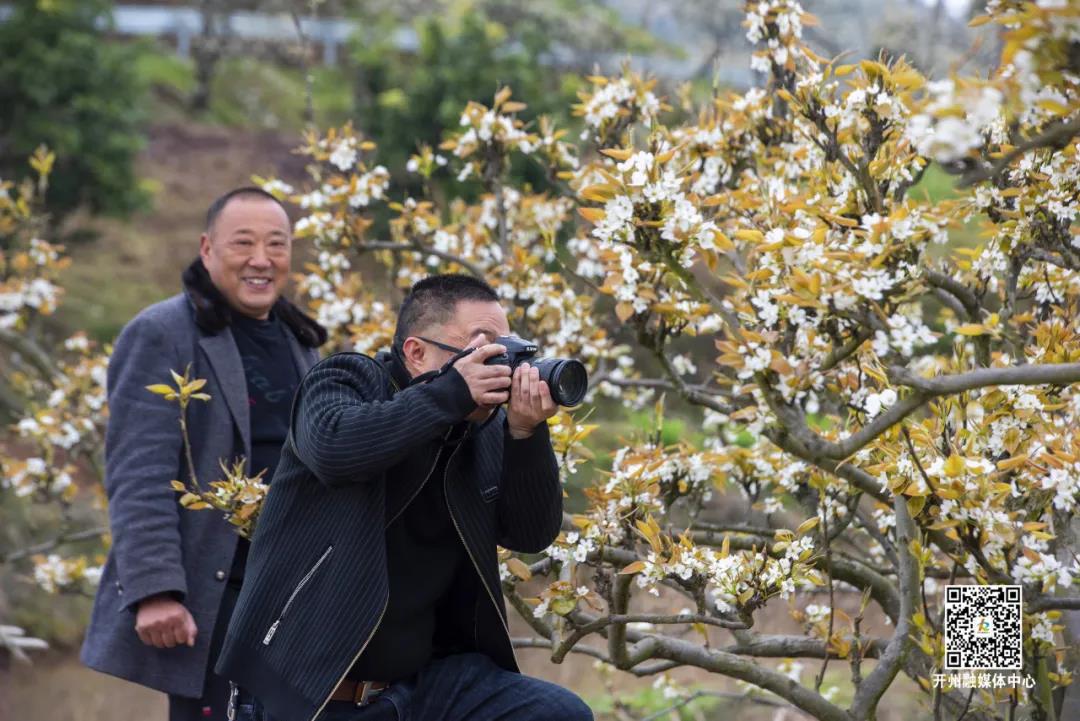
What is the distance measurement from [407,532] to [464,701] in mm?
381

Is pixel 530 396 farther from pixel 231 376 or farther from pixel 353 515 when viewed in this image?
pixel 231 376

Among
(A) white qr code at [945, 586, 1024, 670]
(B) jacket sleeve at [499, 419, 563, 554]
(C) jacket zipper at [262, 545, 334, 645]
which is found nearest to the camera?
(C) jacket zipper at [262, 545, 334, 645]

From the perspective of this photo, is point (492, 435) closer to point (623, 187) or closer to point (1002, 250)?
point (623, 187)

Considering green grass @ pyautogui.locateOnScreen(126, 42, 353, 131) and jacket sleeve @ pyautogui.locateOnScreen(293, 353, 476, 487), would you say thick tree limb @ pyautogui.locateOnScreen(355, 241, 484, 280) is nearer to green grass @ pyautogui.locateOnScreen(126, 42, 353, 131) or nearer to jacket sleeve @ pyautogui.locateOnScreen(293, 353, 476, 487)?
jacket sleeve @ pyautogui.locateOnScreen(293, 353, 476, 487)

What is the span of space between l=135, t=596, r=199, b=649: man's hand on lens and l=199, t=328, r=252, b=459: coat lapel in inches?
17.7

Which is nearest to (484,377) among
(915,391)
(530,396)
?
(530,396)

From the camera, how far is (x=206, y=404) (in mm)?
3457

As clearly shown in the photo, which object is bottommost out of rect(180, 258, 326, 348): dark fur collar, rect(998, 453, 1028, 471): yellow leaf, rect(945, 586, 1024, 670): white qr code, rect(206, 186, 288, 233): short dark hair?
rect(945, 586, 1024, 670): white qr code

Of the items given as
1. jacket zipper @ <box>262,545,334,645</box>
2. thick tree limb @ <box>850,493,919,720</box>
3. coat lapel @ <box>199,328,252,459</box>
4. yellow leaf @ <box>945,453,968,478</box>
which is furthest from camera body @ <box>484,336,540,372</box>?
coat lapel @ <box>199,328,252,459</box>

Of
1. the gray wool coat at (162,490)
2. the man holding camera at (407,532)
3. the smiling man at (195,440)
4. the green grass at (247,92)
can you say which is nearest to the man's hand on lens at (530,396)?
the man holding camera at (407,532)

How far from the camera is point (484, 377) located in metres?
2.47

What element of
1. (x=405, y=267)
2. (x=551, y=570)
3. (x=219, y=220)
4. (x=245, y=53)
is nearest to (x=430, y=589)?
(x=551, y=570)

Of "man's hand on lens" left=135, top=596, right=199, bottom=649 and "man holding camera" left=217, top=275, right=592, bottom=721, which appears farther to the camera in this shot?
"man's hand on lens" left=135, top=596, right=199, bottom=649

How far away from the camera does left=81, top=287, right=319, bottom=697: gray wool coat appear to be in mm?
3248
